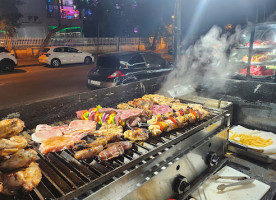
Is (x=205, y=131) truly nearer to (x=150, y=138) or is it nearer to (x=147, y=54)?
(x=150, y=138)

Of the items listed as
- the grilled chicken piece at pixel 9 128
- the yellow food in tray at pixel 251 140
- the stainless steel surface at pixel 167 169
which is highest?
the grilled chicken piece at pixel 9 128

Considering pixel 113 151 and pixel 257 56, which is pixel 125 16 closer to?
pixel 257 56

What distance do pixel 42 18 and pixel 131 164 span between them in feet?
114

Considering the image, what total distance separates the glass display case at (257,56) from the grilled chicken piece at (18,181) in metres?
6.95

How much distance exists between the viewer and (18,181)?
1637 millimetres

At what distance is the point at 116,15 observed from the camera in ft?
107

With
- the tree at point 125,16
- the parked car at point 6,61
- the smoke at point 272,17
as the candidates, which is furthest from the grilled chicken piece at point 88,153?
the tree at point 125,16

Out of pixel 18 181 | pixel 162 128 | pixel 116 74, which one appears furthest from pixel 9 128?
pixel 116 74

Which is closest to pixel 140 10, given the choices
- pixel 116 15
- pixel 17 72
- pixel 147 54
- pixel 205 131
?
pixel 116 15

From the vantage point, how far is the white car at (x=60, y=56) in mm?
18859

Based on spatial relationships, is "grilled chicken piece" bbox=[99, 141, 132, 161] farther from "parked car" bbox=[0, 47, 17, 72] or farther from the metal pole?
"parked car" bbox=[0, 47, 17, 72]

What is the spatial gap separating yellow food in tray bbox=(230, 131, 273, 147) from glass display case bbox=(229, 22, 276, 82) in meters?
3.10

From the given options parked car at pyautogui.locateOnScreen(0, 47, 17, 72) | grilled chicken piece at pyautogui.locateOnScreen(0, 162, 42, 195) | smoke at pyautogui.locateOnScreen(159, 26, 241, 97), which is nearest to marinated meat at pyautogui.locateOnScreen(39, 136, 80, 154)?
grilled chicken piece at pyautogui.locateOnScreen(0, 162, 42, 195)

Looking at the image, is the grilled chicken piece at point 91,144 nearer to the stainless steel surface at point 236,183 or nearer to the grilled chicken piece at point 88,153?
the grilled chicken piece at point 88,153
